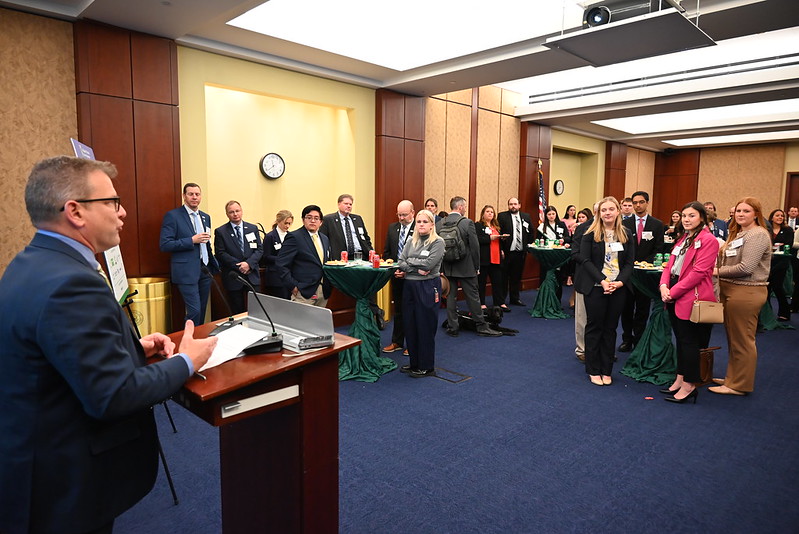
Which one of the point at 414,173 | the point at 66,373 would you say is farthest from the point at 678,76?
the point at 66,373

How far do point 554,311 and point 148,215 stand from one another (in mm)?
5488

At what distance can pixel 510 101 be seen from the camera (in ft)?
30.6

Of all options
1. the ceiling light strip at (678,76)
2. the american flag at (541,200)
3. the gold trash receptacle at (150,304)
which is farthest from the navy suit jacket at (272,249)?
the ceiling light strip at (678,76)

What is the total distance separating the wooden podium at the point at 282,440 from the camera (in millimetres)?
1555

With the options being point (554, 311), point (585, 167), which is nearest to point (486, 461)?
point (554, 311)

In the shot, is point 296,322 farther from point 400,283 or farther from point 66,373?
point 400,283

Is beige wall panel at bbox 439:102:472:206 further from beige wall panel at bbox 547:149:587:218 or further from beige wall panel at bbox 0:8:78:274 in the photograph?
beige wall panel at bbox 0:8:78:274

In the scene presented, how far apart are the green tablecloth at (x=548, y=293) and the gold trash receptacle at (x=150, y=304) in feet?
16.2

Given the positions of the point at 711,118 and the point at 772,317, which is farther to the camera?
the point at 711,118

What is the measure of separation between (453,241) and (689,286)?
104 inches

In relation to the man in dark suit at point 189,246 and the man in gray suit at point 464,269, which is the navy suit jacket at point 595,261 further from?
the man in dark suit at point 189,246

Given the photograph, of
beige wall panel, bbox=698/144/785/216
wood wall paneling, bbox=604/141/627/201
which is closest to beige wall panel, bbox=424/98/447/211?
wood wall paneling, bbox=604/141/627/201

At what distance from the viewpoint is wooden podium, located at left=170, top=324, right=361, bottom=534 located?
1555 millimetres

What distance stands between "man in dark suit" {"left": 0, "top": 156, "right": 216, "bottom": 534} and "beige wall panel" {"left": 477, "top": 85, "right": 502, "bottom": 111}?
8173 millimetres
